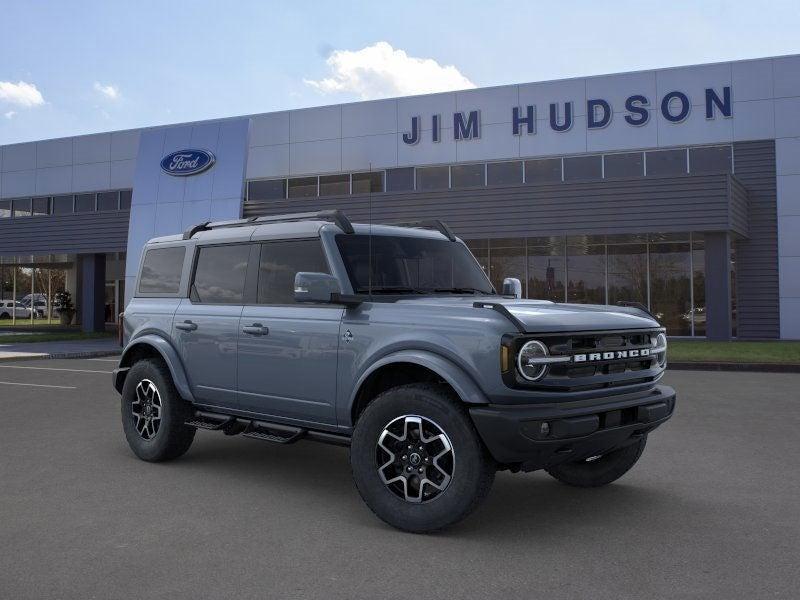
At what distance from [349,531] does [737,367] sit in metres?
13.0

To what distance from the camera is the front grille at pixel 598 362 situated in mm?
4480

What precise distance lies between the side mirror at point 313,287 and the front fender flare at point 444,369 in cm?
58

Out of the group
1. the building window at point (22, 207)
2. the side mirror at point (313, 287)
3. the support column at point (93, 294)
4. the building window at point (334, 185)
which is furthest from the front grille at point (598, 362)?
the building window at point (22, 207)

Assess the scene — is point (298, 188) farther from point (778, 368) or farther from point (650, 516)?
point (650, 516)

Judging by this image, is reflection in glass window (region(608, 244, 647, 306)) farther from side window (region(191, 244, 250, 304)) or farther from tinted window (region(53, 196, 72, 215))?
tinted window (region(53, 196, 72, 215))

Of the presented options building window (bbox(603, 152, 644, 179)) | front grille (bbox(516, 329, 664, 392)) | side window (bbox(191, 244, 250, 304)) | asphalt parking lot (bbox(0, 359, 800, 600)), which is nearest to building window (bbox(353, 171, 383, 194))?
building window (bbox(603, 152, 644, 179))

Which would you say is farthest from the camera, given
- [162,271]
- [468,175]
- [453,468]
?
[468,175]

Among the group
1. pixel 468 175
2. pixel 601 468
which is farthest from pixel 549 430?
pixel 468 175

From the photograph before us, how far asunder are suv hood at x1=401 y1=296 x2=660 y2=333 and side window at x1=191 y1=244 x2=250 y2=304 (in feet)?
5.65

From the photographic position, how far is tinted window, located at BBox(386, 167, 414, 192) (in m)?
26.5

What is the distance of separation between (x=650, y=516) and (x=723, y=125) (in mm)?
21230

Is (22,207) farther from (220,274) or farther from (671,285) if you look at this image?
(220,274)

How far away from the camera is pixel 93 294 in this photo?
3058 cm

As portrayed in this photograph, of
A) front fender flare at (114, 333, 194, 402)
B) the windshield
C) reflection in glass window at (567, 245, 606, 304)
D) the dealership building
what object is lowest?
front fender flare at (114, 333, 194, 402)
